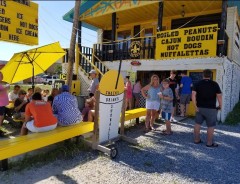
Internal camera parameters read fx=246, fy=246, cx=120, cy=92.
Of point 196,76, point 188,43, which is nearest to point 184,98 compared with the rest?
point 196,76

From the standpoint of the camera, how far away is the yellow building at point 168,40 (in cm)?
880

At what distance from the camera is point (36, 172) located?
13.5 ft

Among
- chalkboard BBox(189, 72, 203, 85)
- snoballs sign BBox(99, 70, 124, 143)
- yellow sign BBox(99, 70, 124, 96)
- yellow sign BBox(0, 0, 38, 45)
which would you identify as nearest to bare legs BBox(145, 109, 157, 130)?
snoballs sign BBox(99, 70, 124, 143)

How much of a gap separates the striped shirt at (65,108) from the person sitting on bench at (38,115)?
437mm

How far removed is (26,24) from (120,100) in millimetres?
4317

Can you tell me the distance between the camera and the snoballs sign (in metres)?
5.16

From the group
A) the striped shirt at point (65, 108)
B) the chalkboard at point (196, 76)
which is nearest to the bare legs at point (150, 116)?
the striped shirt at point (65, 108)

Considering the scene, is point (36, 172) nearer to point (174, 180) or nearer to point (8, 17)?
point (174, 180)

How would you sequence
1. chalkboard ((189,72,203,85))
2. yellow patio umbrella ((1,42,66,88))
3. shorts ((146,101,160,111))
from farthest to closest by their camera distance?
chalkboard ((189,72,203,85)), yellow patio umbrella ((1,42,66,88)), shorts ((146,101,160,111))

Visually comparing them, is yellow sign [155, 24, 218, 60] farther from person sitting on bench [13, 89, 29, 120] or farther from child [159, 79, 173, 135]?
person sitting on bench [13, 89, 29, 120]

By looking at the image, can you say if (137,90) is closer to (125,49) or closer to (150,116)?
(125,49)

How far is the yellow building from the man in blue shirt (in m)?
4.21

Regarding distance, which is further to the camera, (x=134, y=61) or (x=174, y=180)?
(x=134, y=61)

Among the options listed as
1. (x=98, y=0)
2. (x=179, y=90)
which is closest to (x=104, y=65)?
(x=98, y=0)
